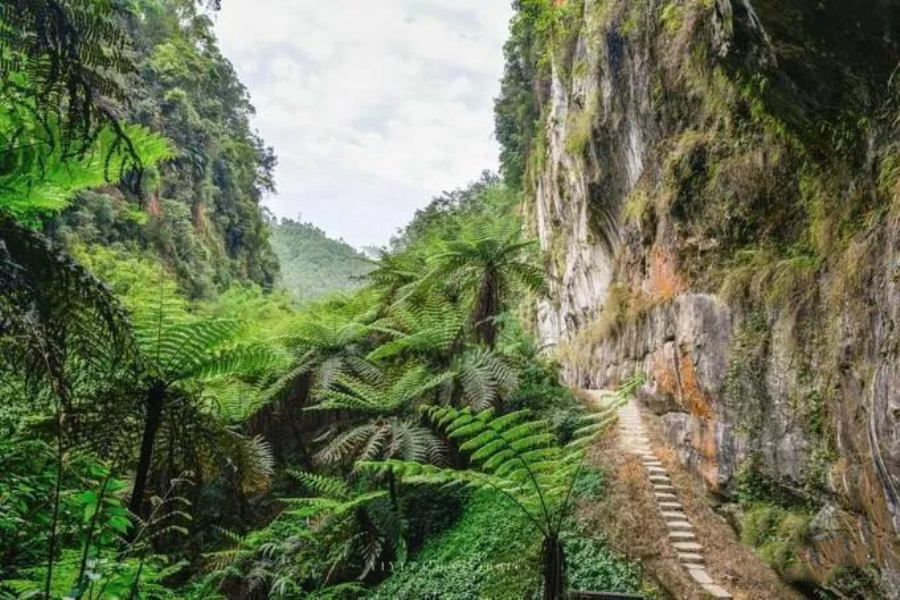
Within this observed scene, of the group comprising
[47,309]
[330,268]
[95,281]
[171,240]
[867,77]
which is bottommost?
[47,309]

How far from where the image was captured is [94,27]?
1.90 meters

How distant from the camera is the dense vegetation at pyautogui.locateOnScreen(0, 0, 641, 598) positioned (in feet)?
5.83

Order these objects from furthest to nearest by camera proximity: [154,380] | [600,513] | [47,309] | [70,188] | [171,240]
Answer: [171,240]
[600,513]
[154,380]
[70,188]
[47,309]

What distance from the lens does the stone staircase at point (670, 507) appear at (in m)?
4.79

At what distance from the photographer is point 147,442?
317cm

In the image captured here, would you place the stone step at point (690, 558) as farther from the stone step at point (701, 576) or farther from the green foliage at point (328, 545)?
the green foliage at point (328, 545)

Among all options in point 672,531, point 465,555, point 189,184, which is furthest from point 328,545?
point 189,184

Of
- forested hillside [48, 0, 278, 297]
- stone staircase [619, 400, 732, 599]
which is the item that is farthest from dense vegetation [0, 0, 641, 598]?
forested hillside [48, 0, 278, 297]

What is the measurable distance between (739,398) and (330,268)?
49.4 m

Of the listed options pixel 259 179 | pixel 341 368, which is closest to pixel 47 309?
pixel 341 368

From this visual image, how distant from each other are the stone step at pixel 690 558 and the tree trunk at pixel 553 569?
2.98m

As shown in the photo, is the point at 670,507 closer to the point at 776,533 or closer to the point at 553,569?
the point at 776,533

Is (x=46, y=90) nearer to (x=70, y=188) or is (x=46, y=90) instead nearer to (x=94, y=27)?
(x=94, y=27)

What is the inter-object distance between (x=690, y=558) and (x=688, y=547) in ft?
0.55
